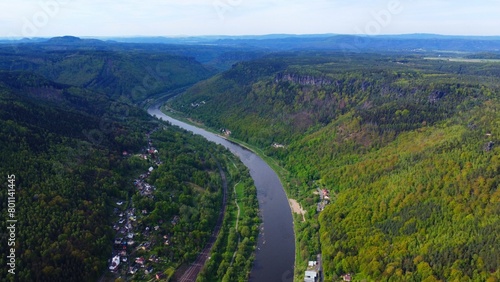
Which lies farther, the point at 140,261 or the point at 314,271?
the point at 314,271

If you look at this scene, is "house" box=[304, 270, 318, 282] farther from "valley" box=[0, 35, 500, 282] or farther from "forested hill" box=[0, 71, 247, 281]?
"forested hill" box=[0, 71, 247, 281]

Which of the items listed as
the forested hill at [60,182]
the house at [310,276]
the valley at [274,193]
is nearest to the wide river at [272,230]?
the valley at [274,193]

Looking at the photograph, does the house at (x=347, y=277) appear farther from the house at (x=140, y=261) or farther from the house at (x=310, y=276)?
the house at (x=140, y=261)

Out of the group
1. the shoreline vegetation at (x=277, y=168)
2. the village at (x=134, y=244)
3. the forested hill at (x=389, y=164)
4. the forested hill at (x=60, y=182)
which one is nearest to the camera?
the forested hill at (x=60, y=182)

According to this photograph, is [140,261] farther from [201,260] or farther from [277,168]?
[277,168]

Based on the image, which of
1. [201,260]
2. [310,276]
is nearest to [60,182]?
[201,260]

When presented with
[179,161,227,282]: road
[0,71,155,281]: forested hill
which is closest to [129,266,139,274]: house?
[0,71,155,281]: forested hill
